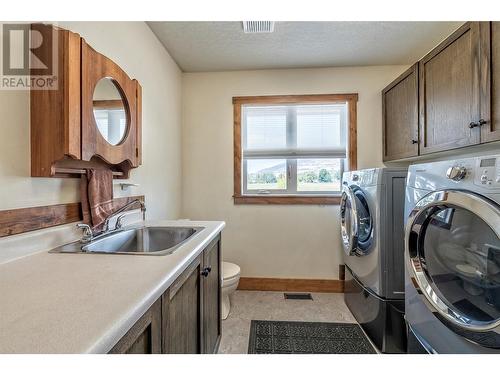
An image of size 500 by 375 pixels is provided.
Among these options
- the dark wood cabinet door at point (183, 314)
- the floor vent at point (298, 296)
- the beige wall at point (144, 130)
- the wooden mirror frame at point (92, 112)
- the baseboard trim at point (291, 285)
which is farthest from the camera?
the baseboard trim at point (291, 285)

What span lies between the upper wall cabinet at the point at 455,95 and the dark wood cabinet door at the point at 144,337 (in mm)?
1782

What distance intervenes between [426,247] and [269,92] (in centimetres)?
212

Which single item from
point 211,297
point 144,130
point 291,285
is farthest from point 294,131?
point 211,297

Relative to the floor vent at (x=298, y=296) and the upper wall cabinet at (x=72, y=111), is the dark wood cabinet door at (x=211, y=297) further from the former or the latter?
the floor vent at (x=298, y=296)

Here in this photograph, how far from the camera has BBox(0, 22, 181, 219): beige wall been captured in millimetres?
954

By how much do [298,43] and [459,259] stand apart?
2.03 meters

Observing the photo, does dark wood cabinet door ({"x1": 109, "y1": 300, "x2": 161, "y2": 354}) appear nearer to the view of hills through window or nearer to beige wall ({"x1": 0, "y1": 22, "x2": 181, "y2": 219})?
beige wall ({"x1": 0, "y1": 22, "x2": 181, "y2": 219})

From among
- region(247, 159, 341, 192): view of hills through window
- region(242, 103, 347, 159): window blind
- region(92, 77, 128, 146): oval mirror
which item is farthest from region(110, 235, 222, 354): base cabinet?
region(242, 103, 347, 159): window blind

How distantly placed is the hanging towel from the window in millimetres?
1538

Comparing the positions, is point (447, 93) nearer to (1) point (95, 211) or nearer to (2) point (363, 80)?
(2) point (363, 80)

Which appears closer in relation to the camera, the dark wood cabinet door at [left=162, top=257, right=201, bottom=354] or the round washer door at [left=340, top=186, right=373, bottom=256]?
the dark wood cabinet door at [left=162, top=257, right=201, bottom=354]

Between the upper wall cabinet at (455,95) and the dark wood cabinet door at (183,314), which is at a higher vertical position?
the upper wall cabinet at (455,95)

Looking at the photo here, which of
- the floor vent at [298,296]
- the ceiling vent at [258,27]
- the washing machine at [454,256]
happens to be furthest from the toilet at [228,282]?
the ceiling vent at [258,27]

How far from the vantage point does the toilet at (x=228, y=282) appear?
198cm
